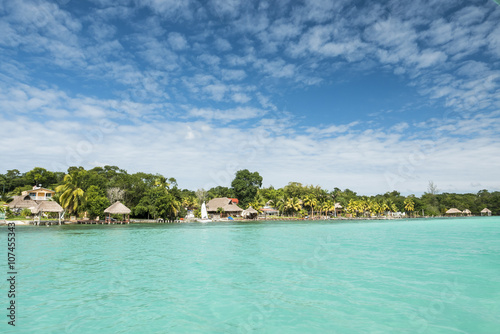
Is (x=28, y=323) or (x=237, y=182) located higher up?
(x=237, y=182)

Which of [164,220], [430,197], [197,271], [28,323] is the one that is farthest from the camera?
[430,197]

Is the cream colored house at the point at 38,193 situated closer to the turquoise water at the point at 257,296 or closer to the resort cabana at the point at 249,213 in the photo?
the resort cabana at the point at 249,213

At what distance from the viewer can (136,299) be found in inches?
316

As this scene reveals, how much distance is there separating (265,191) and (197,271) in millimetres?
85658

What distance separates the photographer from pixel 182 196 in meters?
67.8

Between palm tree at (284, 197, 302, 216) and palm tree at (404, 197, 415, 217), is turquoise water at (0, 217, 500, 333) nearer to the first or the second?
palm tree at (284, 197, 302, 216)

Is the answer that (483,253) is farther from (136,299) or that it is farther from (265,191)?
(265,191)

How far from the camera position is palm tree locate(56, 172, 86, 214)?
1881 inches

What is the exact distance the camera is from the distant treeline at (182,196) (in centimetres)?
5175

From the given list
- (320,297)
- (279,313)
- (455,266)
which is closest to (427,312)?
(320,297)

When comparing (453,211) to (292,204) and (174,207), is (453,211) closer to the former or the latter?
(292,204)

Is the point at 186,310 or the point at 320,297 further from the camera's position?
the point at 320,297

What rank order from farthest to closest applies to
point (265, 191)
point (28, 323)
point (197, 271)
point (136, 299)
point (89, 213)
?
1. point (265, 191)
2. point (89, 213)
3. point (197, 271)
4. point (136, 299)
5. point (28, 323)

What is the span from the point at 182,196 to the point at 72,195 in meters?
24.0
